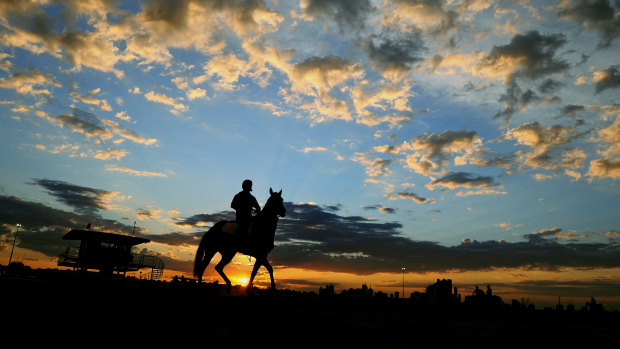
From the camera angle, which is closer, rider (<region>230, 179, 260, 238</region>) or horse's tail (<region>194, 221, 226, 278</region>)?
rider (<region>230, 179, 260, 238</region>)

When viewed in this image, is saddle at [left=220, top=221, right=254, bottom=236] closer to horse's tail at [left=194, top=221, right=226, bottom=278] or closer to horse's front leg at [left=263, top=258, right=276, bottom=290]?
horse's tail at [left=194, top=221, right=226, bottom=278]

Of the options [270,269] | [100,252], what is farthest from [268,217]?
[100,252]

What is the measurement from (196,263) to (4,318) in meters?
10.0

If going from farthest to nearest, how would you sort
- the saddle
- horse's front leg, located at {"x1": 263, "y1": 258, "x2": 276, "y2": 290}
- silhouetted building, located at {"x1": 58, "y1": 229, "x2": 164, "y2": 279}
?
silhouetted building, located at {"x1": 58, "y1": 229, "x2": 164, "y2": 279} → the saddle → horse's front leg, located at {"x1": 263, "y1": 258, "x2": 276, "y2": 290}

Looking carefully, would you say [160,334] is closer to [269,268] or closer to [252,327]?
[252,327]

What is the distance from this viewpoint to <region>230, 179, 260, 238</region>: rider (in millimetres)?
12066

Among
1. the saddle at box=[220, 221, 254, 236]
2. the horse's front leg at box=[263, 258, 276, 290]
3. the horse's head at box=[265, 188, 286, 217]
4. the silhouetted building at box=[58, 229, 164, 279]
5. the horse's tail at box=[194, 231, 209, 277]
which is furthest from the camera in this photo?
the silhouetted building at box=[58, 229, 164, 279]

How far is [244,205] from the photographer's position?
40.8ft

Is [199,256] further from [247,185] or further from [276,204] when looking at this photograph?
[276,204]

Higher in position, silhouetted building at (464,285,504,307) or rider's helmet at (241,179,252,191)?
rider's helmet at (241,179,252,191)

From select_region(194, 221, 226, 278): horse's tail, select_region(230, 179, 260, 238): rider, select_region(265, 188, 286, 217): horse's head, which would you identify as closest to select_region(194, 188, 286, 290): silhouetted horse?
select_region(265, 188, 286, 217): horse's head

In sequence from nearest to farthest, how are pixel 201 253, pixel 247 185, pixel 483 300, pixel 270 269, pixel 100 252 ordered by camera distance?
1. pixel 270 269
2. pixel 247 185
3. pixel 201 253
4. pixel 483 300
5. pixel 100 252

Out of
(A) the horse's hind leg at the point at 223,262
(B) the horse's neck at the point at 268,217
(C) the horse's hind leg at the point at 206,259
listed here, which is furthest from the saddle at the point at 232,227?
(C) the horse's hind leg at the point at 206,259

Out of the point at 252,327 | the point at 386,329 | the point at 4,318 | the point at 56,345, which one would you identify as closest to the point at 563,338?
the point at 386,329
